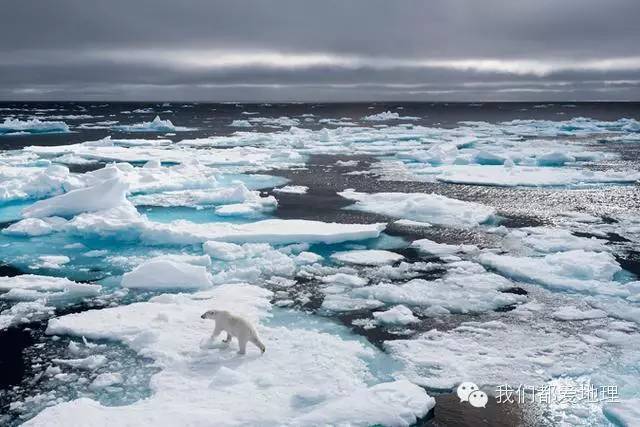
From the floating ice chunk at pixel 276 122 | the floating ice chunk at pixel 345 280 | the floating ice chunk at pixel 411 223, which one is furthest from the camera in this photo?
the floating ice chunk at pixel 276 122

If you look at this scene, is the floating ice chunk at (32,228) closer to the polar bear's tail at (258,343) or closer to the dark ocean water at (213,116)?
the polar bear's tail at (258,343)

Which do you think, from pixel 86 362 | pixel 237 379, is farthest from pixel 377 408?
pixel 86 362

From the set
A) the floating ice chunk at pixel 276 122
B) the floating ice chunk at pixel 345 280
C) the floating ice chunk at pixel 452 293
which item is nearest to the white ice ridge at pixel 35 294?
the floating ice chunk at pixel 345 280

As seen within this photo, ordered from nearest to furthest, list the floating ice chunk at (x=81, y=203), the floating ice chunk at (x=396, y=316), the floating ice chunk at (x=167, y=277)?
the floating ice chunk at (x=396, y=316), the floating ice chunk at (x=167, y=277), the floating ice chunk at (x=81, y=203)

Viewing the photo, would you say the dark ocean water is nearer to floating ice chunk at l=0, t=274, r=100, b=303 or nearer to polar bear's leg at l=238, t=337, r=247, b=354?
floating ice chunk at l=0, t=274, r=100, b=303

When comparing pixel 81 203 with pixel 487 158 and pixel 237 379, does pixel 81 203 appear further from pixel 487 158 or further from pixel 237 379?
pixel 487 158

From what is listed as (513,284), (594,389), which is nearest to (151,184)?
(513,284)

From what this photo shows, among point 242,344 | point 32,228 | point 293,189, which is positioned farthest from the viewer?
point 293,189

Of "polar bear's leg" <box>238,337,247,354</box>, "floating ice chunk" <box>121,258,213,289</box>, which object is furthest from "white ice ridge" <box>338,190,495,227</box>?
"polar bear's leg" <box>238,337,247,354</box>
